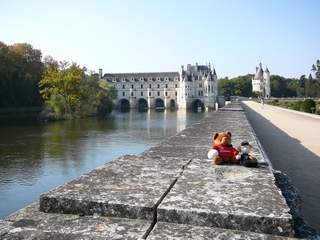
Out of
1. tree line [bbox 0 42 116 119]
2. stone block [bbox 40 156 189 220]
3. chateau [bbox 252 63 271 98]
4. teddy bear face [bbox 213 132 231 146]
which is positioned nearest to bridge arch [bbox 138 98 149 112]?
chateau [bbox 252 63 271 98]

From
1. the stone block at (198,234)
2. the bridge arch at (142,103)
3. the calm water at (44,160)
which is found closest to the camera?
the stone block at (198,234)

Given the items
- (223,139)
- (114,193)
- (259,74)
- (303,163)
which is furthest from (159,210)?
(259,74)

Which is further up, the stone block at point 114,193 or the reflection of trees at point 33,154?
the stone block at point 114,193

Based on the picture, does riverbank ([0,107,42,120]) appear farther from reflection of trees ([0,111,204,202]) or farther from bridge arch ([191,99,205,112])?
bridge arch ([191,99,205,112])

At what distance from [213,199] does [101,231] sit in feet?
2.92

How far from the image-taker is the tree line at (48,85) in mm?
54750

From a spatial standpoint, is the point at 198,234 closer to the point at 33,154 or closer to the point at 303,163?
the point at 303,163

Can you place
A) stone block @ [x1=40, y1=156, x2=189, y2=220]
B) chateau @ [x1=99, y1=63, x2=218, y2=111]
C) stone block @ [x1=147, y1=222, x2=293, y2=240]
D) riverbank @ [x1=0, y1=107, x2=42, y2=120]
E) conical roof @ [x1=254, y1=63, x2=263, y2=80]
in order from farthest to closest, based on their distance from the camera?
conical roof @ [x1=254, y1=63, x2=263, y2=80] → chateau @ [x1=99, y1=63, x2=218, y2=111] → riverbank @ [x1=0, y1=107, x2=42, y2=120] → stone block @ [x1=40, y1=156, x2=189, y2=220] → stone block @ [x1=147, y1=222, x2=293, y2=240]

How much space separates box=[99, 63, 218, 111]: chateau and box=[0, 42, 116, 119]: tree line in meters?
42.0

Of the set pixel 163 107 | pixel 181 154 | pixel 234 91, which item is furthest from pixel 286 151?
pixel 234 91

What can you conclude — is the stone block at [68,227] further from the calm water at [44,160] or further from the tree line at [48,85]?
the tree line at [48,85]

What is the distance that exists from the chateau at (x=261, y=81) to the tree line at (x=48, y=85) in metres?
70.7

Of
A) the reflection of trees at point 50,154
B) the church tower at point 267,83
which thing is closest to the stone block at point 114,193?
the reflection of trees at point 50,154

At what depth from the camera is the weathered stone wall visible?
270 cm
